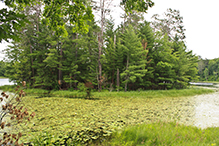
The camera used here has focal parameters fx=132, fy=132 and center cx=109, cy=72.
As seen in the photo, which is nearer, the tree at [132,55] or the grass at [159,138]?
the grass at [159,138]

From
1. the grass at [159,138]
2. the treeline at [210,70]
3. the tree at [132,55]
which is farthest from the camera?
the treeline at [210,70]

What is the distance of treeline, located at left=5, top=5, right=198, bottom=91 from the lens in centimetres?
1358

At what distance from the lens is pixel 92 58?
14.1 meters

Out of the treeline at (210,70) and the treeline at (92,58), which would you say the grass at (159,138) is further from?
the treeline at (210,70)

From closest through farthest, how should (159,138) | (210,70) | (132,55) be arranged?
(159,138) < (132,55) < (210,70)

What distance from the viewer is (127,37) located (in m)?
13.5

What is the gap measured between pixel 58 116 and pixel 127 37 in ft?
33.8

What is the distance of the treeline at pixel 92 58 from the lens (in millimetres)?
13578

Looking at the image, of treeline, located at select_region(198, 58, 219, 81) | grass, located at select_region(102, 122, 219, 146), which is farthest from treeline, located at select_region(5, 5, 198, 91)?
treeline, located at select_region(198, 58, 219, 81)

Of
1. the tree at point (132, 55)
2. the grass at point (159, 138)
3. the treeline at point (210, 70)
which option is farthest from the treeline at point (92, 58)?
the treeline at point (210, 70)

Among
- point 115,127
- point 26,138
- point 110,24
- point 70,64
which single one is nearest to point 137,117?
point 115,127

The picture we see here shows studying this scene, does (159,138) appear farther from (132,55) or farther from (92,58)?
(92,58)

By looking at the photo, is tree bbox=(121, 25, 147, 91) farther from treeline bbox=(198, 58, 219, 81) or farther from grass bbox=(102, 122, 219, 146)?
treeline bbox=(198, 58, 219, 81)

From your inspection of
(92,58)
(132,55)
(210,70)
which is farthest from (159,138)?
(210,70)
